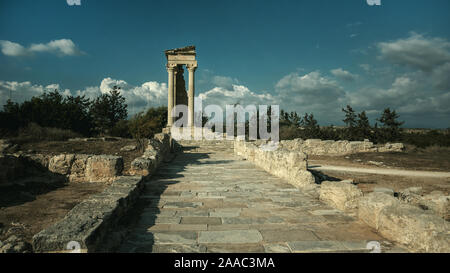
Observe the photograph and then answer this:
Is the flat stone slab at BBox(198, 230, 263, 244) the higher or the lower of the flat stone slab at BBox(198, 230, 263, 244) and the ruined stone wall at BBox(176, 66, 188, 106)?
the lower

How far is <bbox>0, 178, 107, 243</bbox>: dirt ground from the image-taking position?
11.9ft

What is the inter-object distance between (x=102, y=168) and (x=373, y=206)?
242 inches

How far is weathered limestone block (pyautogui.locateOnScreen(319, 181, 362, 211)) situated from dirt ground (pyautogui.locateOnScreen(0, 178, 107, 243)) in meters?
4.69

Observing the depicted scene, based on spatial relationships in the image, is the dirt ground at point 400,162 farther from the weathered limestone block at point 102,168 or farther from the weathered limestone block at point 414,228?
the weathered limestone block at point 102,168

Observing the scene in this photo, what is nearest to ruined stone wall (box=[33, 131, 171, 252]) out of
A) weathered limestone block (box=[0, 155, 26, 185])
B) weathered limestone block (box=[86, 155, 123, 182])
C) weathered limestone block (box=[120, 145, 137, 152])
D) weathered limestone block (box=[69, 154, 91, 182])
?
weathered limestone block (box=[86, 155, 123, 182])

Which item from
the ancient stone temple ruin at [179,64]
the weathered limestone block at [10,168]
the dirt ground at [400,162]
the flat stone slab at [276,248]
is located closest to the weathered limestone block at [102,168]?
the weathered limestone block at [10,168]

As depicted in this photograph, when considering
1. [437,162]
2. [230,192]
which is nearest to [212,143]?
[230,192]

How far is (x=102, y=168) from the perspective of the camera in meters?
6.67

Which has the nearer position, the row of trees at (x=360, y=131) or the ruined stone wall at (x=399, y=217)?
the ruined stone wall at (x=399, y=217)

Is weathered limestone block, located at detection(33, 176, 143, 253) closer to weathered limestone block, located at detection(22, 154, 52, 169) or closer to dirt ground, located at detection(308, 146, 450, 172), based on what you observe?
weathered limestone block, located at detection(22, 154, 52, 169)

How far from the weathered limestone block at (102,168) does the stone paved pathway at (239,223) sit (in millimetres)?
1136

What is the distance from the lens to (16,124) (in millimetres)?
20234

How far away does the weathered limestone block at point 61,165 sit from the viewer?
6758mm
